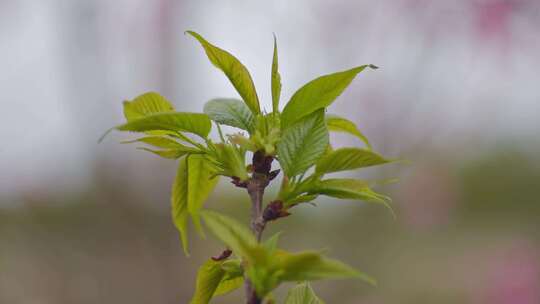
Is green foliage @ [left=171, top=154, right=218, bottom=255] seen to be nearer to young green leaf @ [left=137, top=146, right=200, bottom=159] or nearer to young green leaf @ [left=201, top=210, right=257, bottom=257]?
young green leaf @ [left=137, top=146, right=200, bottom=159]

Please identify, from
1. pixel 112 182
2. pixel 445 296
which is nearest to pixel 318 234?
pixel 112 182

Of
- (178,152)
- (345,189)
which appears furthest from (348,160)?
(178,152)

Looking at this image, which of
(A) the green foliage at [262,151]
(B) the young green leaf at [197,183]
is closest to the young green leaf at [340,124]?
(A) the green foliage at [262,151]

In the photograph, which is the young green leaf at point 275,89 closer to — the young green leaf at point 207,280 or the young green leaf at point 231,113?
the young green leaf at point 231,113

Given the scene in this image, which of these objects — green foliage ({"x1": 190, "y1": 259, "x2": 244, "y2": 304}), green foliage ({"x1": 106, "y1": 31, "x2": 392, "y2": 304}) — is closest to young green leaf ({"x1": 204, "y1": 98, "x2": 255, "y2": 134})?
green foliage ({"x1": 106, "y1": 31, "x2": 392, "y2": 304})

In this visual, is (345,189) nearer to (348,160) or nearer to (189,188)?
(348,160)

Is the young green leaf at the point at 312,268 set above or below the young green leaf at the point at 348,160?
below
